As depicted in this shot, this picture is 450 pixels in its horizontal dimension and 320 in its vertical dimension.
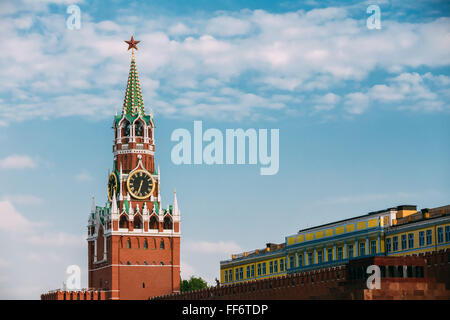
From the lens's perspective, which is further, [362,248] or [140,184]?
[140,184]

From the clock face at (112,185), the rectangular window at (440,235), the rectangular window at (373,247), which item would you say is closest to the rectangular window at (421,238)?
Answer: the rectangular window at (440,235)

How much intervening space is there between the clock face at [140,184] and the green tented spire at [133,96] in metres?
11.7

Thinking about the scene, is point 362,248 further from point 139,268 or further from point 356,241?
point 139,268

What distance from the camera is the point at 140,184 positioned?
180125 mm

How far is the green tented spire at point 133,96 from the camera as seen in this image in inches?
7293

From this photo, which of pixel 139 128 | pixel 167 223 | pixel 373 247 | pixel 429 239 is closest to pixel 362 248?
pixel 373 247

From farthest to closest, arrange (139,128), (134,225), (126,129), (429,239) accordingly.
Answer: (126,129)
(139,128)
(134,225)
(429,239)

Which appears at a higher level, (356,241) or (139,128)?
(139,128)

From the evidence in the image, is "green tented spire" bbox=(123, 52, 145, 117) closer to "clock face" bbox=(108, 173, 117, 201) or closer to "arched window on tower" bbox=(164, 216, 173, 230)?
"clock face" bbox=(108, 173, 117, 201)

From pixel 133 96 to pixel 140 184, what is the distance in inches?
680

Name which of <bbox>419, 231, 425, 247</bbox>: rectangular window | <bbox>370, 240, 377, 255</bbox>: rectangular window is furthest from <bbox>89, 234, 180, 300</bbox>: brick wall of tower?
Result: <bbox>419, 231, 425, 247</bbox>: rectangular window

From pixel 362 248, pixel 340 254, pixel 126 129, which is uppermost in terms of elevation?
pixel 126 129

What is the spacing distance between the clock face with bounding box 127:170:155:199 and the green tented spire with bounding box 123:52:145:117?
11709mm
